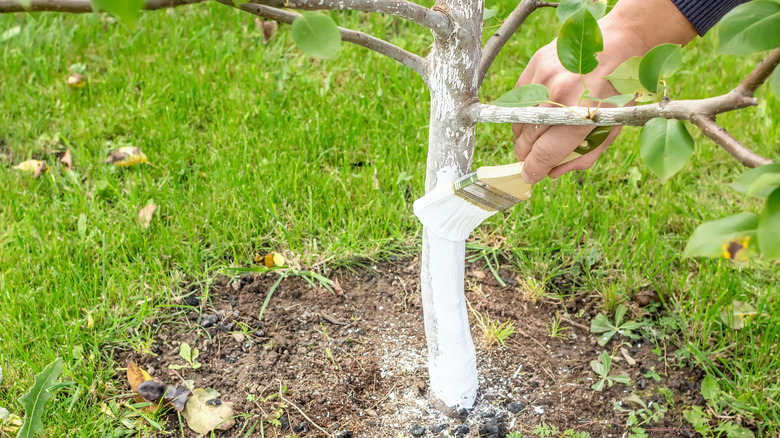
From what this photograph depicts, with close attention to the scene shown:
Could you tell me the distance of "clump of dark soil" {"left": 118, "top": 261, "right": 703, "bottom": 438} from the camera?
175 centimetres

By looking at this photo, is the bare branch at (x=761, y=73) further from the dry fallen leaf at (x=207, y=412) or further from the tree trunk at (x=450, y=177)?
the dry fallen leaf at (x=207, y=412)

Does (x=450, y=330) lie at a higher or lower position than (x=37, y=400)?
higher

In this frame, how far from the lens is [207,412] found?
5.64 feet

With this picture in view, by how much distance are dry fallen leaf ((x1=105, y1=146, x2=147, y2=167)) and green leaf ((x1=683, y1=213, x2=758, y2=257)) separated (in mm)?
2292

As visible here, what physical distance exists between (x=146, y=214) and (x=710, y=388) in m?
1.92

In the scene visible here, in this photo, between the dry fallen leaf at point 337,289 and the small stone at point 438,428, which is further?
the dry fallen leaf at point 337,289

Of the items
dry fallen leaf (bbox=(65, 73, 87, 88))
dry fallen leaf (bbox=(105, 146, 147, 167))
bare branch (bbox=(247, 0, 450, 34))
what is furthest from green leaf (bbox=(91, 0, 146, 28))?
dry fallen leaf (bbox=(65, 73, 87, 88))

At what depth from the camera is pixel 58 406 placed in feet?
5.64

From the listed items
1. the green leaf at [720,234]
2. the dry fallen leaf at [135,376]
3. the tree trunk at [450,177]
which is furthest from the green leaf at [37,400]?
the green leaf at [720,234]

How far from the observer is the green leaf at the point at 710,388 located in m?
1.76

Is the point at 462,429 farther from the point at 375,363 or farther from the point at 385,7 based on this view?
the point at 385,7

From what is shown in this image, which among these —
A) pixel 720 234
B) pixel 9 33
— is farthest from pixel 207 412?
pixel 9 33

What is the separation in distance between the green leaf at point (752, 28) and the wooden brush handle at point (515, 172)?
558 millimetres

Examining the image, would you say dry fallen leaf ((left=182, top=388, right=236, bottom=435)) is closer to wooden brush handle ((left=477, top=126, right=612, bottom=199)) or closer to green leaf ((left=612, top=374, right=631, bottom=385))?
wooden brush handle ((left=477, top=126, right=612, bottom=199))
